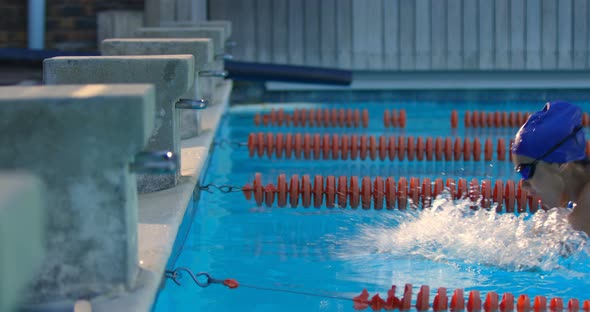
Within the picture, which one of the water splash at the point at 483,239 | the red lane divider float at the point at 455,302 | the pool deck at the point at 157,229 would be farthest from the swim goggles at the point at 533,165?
the pool deck at the point at 157,229

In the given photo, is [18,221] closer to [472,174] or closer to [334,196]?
[334,196]

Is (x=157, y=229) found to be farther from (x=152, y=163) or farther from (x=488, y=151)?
(x=488, y=151)

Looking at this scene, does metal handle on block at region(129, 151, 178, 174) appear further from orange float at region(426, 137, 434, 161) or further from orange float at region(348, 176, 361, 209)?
orange float at region(426, 137, 434, 161)

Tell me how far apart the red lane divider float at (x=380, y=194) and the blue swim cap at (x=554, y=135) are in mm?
1506

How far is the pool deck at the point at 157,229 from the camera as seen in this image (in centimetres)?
247

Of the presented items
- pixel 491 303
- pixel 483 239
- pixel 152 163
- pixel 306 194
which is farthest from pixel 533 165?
pixel 306 194

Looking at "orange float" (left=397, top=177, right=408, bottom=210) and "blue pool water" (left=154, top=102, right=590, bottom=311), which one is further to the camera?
"orange float" (left=397, top=177, right=408, bottom=210)

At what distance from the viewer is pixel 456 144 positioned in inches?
256

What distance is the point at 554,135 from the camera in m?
3.40

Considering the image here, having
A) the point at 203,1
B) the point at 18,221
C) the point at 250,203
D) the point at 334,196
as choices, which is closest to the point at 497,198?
the point at 334,196

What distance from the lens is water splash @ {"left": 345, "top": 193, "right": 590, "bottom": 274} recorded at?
12.6 feet

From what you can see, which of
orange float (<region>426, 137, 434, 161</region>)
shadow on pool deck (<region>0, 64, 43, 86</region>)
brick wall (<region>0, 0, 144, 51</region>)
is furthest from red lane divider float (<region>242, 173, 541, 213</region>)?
brick wall (<region>0, 0, 144, 51</region>)

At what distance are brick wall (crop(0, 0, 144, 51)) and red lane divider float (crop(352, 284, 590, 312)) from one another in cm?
709

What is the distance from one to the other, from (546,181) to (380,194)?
1554 millimetres
